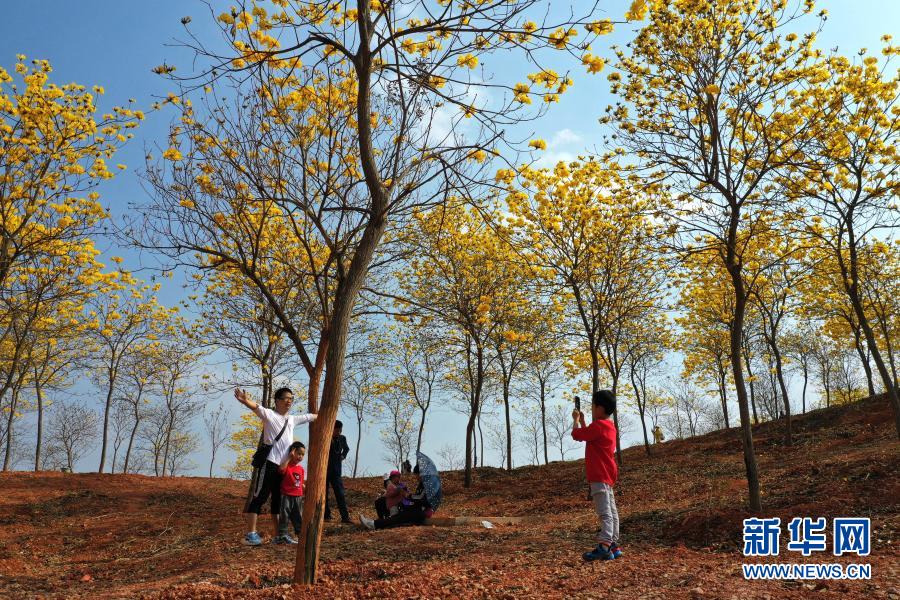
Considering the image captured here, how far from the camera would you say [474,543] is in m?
6.34

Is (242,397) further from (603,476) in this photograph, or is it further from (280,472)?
Result: (603,476)

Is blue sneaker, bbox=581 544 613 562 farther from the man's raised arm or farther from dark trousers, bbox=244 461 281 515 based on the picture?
dark trousers, bbox=244 461 281 515

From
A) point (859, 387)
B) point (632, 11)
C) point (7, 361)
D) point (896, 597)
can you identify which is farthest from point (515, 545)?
point (859, 387)

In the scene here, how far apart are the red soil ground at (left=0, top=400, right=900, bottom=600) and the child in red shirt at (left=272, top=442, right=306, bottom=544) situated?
1.31 feet

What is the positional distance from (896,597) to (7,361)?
842 inches

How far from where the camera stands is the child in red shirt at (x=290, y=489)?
655 cm

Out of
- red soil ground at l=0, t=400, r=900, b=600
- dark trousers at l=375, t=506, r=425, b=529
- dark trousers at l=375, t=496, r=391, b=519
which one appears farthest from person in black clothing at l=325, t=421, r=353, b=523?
dark trousers at l=375, t=506, r=425, b=529

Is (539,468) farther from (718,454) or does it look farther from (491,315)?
(491,315)

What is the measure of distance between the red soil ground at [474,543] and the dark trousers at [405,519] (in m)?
0.43

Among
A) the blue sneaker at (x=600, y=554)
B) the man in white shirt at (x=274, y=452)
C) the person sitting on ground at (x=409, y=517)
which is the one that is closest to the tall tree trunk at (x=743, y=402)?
the blue sneaker at (x=600, y=554)

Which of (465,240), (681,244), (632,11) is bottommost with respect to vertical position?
(681,244)

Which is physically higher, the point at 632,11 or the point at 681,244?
the point at 632,11

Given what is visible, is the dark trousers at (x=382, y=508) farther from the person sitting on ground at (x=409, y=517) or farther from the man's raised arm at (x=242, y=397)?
the man's raised arm at (x=242, y=397)

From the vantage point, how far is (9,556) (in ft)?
25.2
